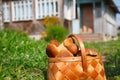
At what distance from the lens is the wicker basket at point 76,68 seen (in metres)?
3.46

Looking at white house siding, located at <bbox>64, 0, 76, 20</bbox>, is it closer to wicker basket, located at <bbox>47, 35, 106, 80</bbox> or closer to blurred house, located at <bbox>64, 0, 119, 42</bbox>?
blurred house, located at <bbox>64, 0, 119, 42</bbox>

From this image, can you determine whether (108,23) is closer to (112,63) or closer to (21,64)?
(112,63)

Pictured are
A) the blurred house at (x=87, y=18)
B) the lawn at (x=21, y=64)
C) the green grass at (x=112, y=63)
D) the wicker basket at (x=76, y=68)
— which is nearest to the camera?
the wicker basket at (x=76, y=68)

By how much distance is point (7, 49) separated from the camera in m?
5.80

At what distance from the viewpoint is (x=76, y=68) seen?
3.48m

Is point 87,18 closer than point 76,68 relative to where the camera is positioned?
No

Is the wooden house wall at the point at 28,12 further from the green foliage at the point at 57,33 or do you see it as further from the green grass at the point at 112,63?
the green grass at the point at 112,63

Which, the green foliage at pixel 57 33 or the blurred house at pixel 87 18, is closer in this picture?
the green foliage at pixel 57 33

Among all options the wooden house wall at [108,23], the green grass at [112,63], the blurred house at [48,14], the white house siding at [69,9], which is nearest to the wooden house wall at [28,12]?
the blurred house at [48,14]

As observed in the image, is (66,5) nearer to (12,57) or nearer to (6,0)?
(6,0)

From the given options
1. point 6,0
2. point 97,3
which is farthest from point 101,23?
point 6,0

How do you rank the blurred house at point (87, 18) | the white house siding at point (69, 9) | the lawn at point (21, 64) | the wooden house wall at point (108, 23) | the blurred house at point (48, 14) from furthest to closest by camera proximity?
the wooden house wall at point (108, 23) < the blurred house at point (87, 18) < the white house siding at point (69, 9) < the blurred house at point (48, 14) < the lawn at point (21, 64)

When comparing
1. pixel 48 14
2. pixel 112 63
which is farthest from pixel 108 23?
pixel 112 63

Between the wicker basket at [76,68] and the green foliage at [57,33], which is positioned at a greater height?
the green foliage at [57,33]
